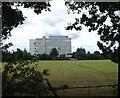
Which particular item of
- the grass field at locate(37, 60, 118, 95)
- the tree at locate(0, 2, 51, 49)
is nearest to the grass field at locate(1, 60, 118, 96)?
the grass field at locate(37, 60, 118, 95)

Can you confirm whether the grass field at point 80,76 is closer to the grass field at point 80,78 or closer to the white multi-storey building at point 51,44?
the grass field at point 80,78

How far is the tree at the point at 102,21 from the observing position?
15266mm

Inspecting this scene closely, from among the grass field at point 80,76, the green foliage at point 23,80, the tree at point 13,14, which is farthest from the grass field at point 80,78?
the tree at point 13,14

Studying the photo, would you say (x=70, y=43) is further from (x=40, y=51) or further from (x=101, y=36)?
(x=40, y=51)

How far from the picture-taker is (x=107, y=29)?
16359mm

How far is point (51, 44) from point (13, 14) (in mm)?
3442

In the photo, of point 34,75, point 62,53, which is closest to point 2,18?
point 34,75

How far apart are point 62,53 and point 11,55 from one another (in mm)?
5168

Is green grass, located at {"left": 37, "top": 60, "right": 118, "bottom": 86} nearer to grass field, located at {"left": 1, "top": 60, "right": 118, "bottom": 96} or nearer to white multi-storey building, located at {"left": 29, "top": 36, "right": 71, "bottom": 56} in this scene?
grass field, located at {"left": 1, "top": 60, "right": 118, "bottom": 96}

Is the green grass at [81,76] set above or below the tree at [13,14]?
below

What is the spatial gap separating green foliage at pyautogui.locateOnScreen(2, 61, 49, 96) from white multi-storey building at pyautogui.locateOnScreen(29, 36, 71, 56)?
1.30m

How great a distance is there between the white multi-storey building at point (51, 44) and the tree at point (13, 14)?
3.94 feet

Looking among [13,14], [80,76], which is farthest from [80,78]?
[13,14]

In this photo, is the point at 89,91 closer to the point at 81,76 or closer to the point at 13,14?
the point at 13,14
